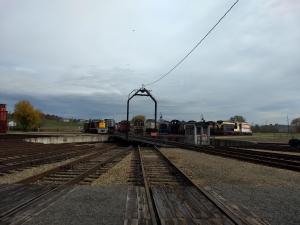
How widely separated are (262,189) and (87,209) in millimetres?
5807

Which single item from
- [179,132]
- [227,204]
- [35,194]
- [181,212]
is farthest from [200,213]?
[179,132]

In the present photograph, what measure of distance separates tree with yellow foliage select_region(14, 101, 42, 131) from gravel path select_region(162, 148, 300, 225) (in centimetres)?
12370

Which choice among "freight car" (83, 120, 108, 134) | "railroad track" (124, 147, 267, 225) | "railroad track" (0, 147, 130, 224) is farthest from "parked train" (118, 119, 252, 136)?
"railroad track" (124, 147, 267, 225)

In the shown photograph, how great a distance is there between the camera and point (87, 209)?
367 inches

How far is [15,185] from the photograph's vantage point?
507 inches

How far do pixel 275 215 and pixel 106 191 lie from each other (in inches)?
193

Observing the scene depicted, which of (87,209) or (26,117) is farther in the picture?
(26,117)

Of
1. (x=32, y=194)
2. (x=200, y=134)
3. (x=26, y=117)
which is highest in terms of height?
(x=26, y=117)

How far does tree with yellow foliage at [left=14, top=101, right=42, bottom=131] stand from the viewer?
447 feet

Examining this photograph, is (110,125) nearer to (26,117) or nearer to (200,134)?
(26,117)

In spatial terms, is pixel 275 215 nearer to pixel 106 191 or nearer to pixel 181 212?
pixel 181 212

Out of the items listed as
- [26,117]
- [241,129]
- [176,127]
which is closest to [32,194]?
[176,127]

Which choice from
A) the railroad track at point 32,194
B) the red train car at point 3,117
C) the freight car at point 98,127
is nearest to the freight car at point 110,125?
the freight car at point 98,127

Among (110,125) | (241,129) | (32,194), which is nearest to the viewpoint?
(32,194)
